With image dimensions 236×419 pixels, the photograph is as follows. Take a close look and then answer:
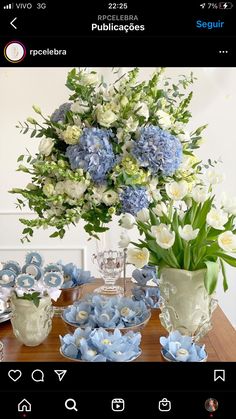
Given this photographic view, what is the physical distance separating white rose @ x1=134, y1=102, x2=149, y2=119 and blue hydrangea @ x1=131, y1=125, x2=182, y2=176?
0.10 feet

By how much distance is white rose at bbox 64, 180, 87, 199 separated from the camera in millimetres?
1021

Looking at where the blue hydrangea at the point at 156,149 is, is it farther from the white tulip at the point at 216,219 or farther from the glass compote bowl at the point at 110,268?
the glass compote bowl at the point at 110,268

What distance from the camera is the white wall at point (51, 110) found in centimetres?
254

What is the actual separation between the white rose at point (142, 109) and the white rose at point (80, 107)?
0.12 metres
